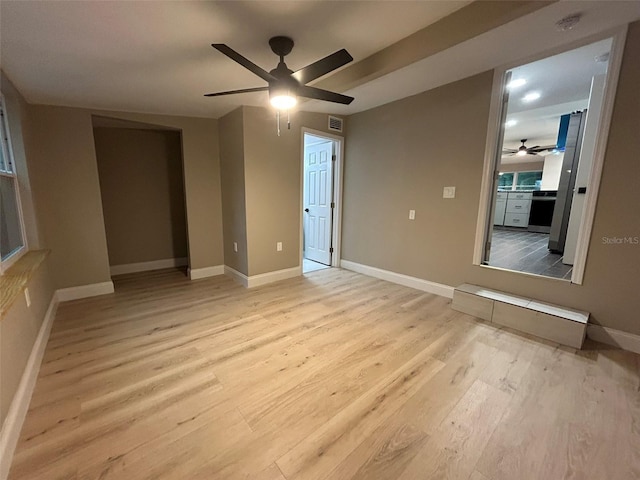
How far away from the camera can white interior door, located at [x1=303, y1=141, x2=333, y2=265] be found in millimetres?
4648

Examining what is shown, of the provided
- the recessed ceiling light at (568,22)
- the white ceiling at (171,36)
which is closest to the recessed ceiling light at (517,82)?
the recessed ceiling light at (568,22)

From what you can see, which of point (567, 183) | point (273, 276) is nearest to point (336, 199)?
point (273, 276)

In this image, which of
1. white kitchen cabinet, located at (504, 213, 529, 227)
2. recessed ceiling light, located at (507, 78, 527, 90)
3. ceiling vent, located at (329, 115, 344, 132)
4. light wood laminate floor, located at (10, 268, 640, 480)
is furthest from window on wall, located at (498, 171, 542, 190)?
light wood laminate floor, located at (10, 268, 640, 480)

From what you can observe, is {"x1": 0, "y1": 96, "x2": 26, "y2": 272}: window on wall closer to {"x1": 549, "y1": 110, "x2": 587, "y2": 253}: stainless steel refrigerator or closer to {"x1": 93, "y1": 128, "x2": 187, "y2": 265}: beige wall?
{"x1": 93, "y1": 128, "x2": 187, "y2": 265}: beige wall

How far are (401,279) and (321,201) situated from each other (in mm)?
1960

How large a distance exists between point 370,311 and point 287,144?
2485mm

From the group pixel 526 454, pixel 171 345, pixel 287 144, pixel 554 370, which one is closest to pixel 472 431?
pixel 526 454

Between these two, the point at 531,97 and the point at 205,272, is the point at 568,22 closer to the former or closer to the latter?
the point at 531,97

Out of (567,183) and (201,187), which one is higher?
(567,183)

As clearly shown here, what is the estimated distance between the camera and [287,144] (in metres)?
3.80

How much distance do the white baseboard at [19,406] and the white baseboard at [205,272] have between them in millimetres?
1792

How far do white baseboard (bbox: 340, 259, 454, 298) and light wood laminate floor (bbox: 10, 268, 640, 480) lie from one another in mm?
608

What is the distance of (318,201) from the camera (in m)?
4.93

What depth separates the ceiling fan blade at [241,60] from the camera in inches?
65.3
